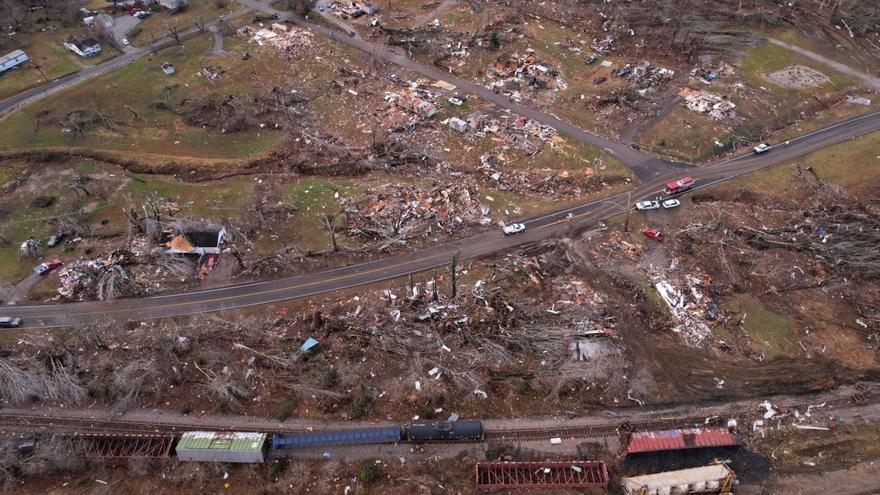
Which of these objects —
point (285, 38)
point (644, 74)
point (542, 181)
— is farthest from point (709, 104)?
point (285, 38)

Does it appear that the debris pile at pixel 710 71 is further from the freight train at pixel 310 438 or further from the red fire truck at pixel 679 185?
the freight train at pixel 310 438

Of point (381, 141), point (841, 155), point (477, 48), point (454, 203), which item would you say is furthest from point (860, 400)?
point (477, 48)

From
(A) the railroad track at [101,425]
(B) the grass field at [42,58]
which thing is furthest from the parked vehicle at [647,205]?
(B) the grass field at [42,58]

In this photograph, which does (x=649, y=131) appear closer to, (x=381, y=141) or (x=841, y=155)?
(x=841, y=155)

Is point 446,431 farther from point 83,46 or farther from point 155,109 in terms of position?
point 83,46

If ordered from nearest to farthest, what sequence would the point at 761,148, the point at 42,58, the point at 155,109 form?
the point at 761,148
the point at 155,109
the point at 42,58

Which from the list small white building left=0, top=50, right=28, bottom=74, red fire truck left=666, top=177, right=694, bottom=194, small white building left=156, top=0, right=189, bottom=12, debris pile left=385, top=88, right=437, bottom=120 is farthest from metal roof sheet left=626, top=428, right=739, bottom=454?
small white building left=0, top=50, right=28, bottom=74
